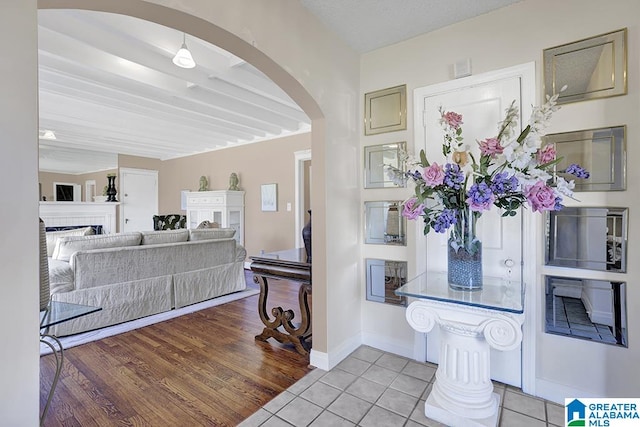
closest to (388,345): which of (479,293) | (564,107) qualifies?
(479,293)

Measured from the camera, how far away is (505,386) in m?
1.96

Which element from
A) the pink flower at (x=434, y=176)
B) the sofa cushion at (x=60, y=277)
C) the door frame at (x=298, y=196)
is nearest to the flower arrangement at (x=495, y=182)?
the pink flower at (x=434, y=176)

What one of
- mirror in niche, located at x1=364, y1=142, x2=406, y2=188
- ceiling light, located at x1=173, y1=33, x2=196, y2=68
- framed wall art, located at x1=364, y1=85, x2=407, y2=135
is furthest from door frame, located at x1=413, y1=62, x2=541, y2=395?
ceiling light, located at x1=173, y1=33, x2=196, y2=68

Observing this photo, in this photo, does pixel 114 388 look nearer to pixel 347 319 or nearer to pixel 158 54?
pixel 347 319

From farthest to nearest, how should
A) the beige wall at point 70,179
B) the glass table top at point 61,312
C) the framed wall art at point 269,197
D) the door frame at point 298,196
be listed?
the beige wall at point 70,179, the framed wall art at point 269,197, the door frame at point 298,196, the glass table top at point 61,312

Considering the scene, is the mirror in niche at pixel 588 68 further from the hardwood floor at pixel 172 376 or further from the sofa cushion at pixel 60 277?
the sofa cushion at pixel 60 277

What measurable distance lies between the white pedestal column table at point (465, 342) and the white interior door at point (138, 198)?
24.2 feet

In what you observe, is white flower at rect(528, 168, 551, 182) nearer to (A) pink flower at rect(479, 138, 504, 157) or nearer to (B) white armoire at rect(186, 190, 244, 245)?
(A) pink flower at rect(479, 138, 504, 157)

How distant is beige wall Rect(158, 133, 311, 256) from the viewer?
5.25m

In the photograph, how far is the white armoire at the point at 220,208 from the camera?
5.64 m

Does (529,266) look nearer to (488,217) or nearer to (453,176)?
(488,217)

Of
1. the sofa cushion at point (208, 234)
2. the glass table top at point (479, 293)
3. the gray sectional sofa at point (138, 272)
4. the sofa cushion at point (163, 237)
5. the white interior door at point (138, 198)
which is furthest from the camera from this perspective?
the white interior door at point (138, 198)

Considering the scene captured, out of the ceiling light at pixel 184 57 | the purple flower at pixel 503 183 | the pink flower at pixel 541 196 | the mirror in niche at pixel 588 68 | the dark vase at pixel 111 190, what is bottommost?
the pink flower at pixel 541 196

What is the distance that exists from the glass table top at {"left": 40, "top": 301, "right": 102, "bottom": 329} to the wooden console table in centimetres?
133
